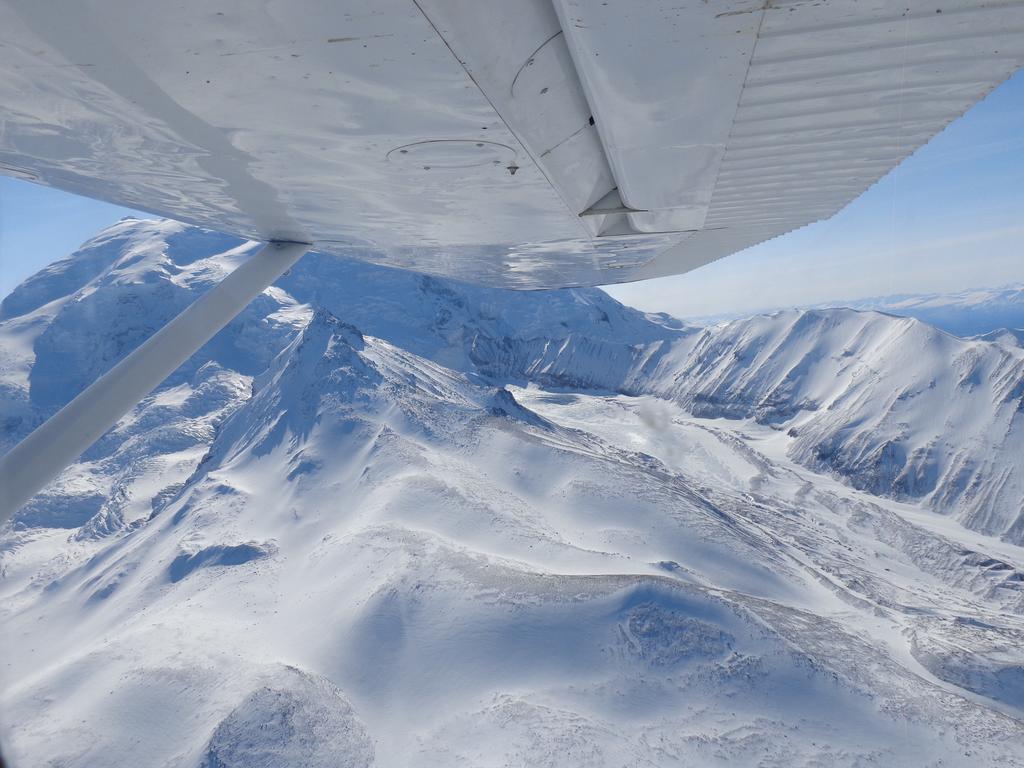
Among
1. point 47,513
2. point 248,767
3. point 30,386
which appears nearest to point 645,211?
point 248,767

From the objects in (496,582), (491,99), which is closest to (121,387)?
(491,99)

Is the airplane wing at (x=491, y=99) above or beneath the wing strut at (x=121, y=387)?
above

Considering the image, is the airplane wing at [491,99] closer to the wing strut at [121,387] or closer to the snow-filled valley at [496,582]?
the wing strut at [121,387]

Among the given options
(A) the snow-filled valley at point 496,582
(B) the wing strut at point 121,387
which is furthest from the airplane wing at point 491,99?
(A) the snow-filled valley at point 496,582

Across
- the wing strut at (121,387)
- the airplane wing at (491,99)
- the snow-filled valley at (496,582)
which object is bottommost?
the snow-filled valley at (496,582)

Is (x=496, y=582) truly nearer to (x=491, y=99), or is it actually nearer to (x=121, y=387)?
(x=121, y=387)

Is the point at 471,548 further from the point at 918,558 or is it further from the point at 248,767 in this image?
the point at 918,558
